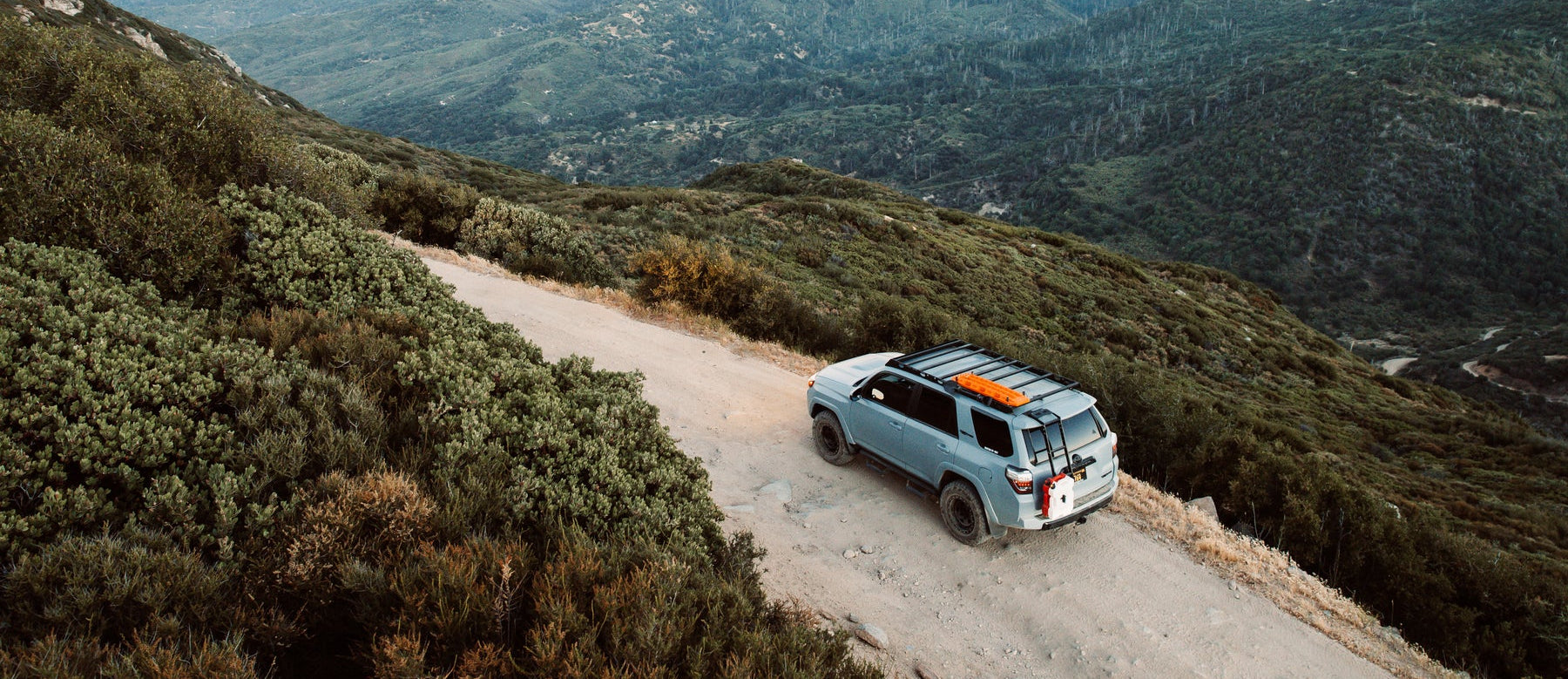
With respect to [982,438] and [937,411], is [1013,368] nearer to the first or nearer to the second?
[937,411]

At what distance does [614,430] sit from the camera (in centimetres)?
614

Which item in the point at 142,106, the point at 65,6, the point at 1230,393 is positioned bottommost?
the point at 1230,393

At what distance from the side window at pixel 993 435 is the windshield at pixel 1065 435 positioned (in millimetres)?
198

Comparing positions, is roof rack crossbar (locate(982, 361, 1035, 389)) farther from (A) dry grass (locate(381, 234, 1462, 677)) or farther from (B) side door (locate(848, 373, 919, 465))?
(A) dry grass (locate(381, 234, 1462, 677))

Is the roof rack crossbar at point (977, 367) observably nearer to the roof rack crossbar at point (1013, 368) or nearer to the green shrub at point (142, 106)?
the roof rack crossbar at point (1013, 368)

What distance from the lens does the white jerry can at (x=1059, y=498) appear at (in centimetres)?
711

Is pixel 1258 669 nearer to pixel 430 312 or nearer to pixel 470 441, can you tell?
pixel 470 441

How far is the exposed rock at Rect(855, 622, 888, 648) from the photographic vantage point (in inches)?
240

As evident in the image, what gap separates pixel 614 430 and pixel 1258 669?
644 cm

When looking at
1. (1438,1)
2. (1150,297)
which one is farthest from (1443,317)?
(1438,1)

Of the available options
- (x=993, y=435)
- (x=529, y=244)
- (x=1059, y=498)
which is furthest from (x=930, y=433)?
(x=529, y=244)

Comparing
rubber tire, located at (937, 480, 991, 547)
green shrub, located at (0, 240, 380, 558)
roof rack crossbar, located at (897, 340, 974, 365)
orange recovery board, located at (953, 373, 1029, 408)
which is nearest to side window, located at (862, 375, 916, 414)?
roof rack crossbar, located at (897, 340, 974, 365)

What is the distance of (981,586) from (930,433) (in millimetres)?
1785

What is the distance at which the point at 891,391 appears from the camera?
8.62m
